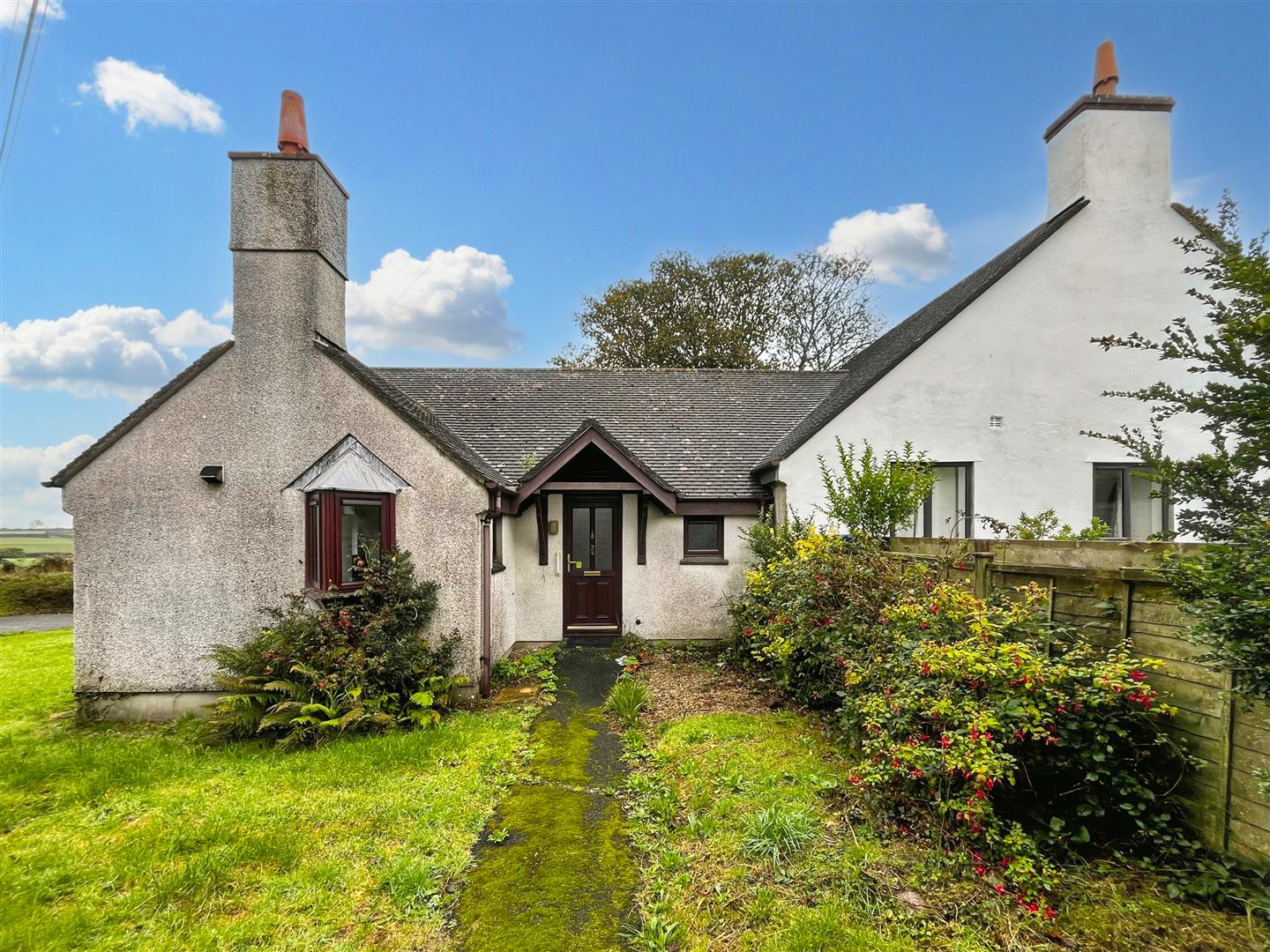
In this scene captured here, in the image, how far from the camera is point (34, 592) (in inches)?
674

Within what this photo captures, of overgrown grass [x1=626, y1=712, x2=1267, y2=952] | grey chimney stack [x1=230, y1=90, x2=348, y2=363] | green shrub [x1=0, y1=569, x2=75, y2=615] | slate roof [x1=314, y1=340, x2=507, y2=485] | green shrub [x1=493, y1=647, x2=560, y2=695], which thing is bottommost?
green shrub [x1=0, y1=569, x2=75, y2=615]

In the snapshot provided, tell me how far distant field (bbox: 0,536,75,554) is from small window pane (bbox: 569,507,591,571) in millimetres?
21884

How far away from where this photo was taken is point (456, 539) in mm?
7379

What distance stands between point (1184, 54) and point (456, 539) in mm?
14584

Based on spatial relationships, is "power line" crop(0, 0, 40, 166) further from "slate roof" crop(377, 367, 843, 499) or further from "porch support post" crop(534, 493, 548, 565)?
"porch support post" crop(534, 493, 548, 565)

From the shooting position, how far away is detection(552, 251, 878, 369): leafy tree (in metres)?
24.5

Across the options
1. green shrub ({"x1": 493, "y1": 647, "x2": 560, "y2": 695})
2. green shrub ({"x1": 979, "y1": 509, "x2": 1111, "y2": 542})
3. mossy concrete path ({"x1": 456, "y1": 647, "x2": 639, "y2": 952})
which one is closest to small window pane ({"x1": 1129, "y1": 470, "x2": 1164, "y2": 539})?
green shrub ({"x1": 979, "y1": 509, "x2": 1111, "y2": 542})

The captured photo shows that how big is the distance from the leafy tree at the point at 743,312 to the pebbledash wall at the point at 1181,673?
2105 centimetres

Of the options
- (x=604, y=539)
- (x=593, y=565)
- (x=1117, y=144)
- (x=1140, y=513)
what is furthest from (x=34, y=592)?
(x=1117, y=144)

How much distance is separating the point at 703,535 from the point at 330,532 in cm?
657

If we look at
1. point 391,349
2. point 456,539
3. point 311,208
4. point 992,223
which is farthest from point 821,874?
point 391,349

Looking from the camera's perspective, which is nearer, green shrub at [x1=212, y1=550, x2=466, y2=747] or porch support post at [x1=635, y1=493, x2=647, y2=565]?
green shrub at [x1=212, y1=550, x2=466, y2=747]

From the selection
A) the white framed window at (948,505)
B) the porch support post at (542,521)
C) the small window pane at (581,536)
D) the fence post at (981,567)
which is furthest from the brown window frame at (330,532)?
the white framed window at (948,505)

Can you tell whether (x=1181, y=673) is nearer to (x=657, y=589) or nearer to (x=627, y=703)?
(x=627, y=703)
